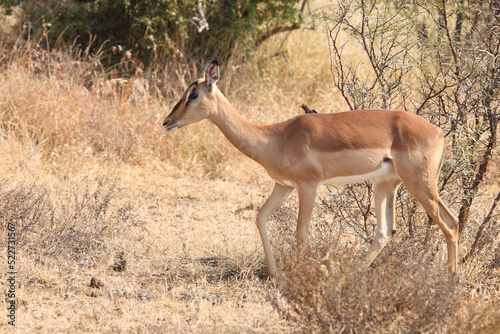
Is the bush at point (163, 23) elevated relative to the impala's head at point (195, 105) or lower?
elevated

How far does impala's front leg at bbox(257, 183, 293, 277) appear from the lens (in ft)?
16.7

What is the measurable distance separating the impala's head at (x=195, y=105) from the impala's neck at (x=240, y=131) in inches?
3.0

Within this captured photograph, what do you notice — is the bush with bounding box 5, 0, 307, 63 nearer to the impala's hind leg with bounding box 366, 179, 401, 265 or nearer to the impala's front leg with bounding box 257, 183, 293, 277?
the impala's front leg with bounding box 257, 183, 293, 277

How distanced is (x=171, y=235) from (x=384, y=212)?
218cm

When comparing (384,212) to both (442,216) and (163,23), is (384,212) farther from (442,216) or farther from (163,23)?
(163,23)

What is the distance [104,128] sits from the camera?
8219 millimetres

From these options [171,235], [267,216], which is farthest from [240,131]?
[171,235]

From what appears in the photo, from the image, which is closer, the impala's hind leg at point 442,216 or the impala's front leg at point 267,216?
the impala's hind leg at point 442,216

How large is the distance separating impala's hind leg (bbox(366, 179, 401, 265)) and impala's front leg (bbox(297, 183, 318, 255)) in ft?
1.91

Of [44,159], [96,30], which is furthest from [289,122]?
[96,30]

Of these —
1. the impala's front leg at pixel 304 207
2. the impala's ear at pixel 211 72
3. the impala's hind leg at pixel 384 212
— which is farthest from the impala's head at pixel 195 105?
the impala's hind leg at pixel 384 212

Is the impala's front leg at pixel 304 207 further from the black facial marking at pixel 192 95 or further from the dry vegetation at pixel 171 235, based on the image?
the black facial marking at pixel 192 95

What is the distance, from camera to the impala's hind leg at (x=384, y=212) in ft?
16.6

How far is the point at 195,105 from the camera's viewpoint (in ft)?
16.7
